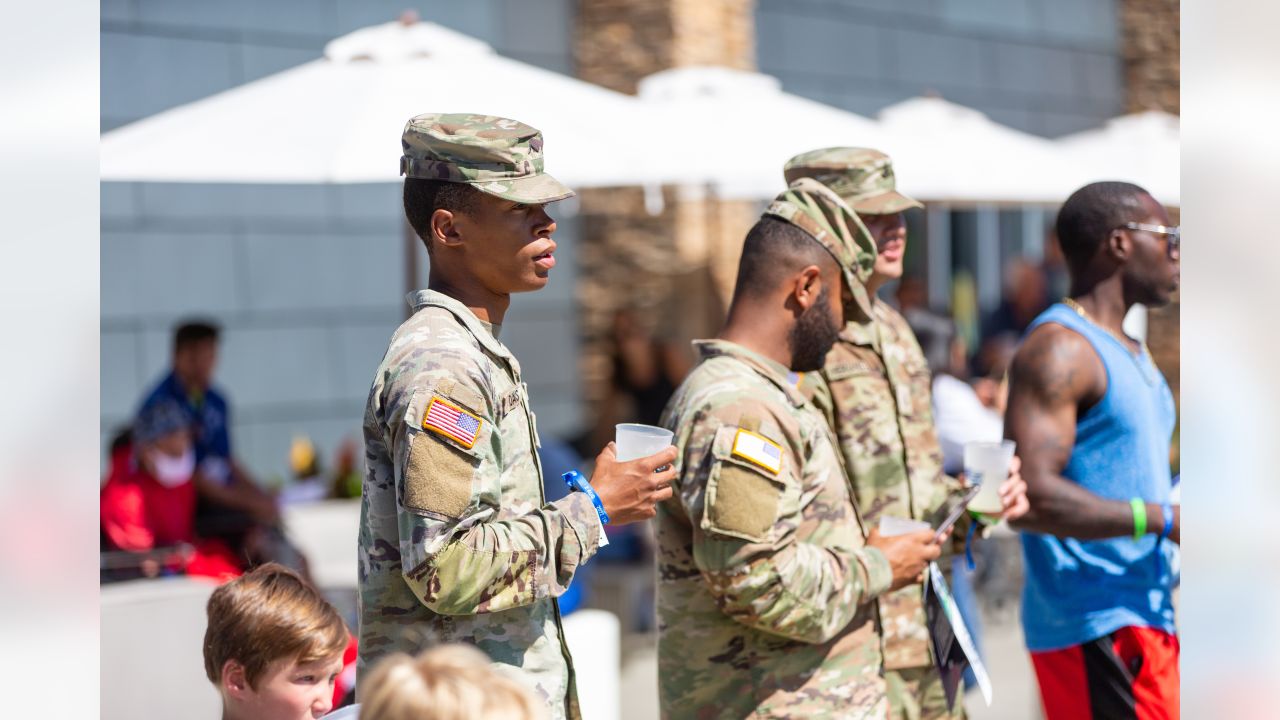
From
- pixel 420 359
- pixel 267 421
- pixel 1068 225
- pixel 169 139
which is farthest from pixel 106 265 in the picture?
pixel 420 359

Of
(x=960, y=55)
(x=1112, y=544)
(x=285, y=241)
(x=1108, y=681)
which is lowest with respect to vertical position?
(x=1108, y=681)

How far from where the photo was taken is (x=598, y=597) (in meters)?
7.39

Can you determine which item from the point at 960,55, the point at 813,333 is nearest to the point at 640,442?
the point at 813,333

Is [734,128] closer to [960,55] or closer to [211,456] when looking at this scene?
[211,456]

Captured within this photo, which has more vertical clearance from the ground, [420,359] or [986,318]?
[420,359]

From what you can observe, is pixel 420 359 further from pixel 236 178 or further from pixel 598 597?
pixel 598 597

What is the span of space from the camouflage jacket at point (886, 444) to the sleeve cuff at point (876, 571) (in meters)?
0.61

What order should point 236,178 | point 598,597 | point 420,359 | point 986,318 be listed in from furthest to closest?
point 986,318, point 598,597, point 236,178, point 420,359

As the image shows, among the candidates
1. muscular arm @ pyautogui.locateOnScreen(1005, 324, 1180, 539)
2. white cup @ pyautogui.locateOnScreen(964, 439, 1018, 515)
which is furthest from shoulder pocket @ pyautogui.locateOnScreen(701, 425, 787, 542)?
muscular arm @ pyautogui.locateOnScreen(1005, 324, 1180, 539)

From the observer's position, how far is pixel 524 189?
261 centimetres

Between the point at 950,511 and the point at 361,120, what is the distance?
9.54ft

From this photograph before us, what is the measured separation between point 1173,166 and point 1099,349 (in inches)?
241

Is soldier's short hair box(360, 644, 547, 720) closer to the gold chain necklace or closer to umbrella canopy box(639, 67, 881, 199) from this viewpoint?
the gold chain necklace

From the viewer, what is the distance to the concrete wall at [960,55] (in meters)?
12.2
